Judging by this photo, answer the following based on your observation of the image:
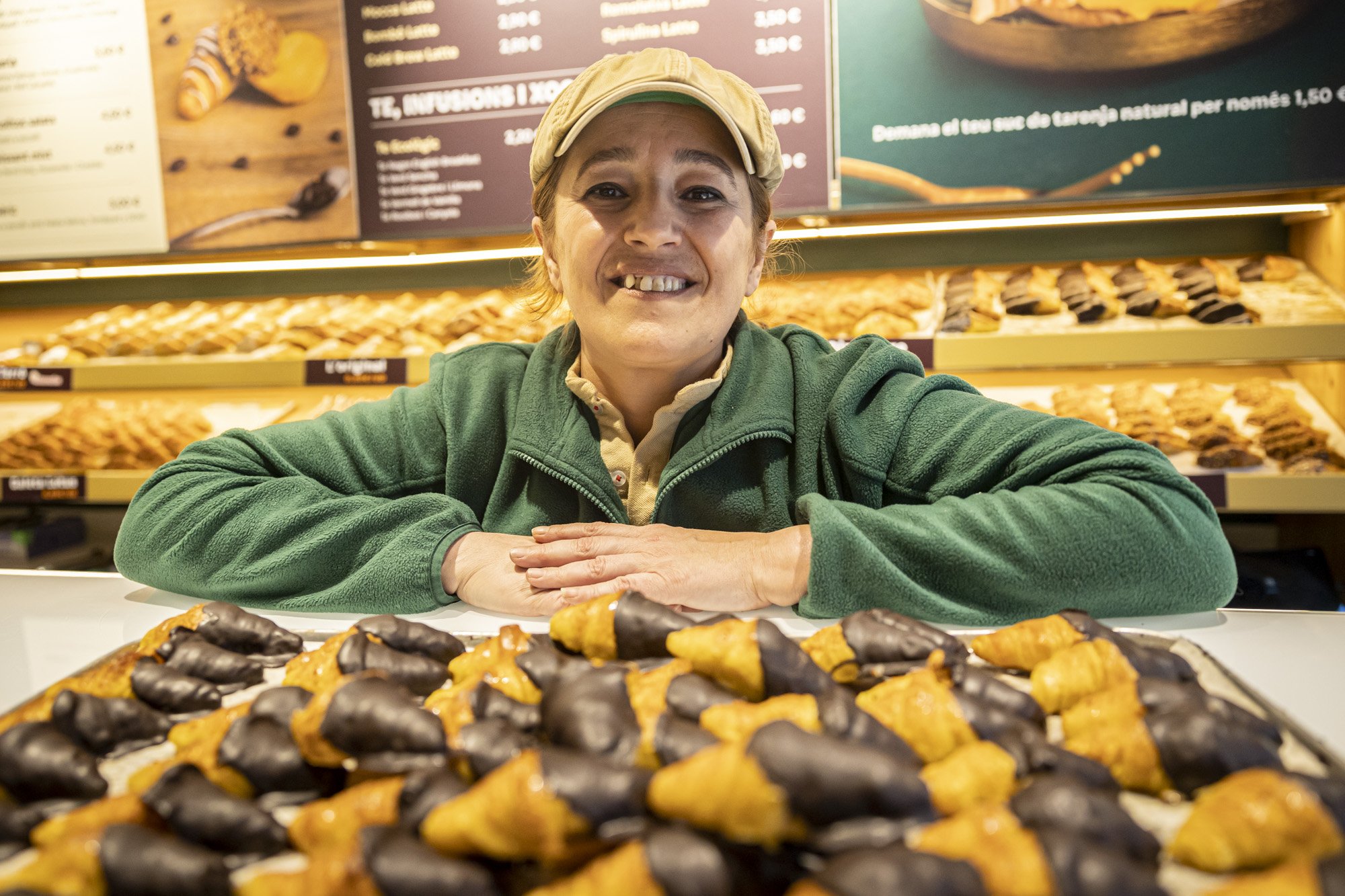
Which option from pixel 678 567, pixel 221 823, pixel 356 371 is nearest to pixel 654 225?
pixel 678 567

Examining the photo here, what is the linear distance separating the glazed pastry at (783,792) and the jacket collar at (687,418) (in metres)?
0.88

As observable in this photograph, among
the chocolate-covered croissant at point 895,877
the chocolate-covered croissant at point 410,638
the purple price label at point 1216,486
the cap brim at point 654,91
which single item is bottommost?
the purple price label at point 1216,486

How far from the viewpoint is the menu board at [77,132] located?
Answer: 10.4ft

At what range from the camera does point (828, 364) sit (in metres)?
1.54

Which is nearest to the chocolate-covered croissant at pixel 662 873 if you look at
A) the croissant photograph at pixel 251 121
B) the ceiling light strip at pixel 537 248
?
the ceiling light strip at pixel 537 248

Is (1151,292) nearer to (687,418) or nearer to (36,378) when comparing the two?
(687,418)

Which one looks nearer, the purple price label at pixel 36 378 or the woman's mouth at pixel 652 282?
the woman's mouth at pixel 652 282

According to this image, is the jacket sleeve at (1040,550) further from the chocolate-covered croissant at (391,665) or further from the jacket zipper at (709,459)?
the chocolate-covered croissant at (391,665)

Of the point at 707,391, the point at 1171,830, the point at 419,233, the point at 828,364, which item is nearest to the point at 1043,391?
the point at 828,364

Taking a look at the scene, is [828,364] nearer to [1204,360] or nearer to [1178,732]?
[1178,732]

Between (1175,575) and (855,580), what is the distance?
0.40 meters

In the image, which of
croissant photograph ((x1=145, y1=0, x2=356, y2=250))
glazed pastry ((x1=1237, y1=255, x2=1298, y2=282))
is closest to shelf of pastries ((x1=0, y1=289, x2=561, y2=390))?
croissant photograph ((x1=145, y1=0, x2=356, y2=250))

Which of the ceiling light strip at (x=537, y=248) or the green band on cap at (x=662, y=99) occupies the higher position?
the green band on cap at (x=662, y=99)

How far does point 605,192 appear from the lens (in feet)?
4.54
